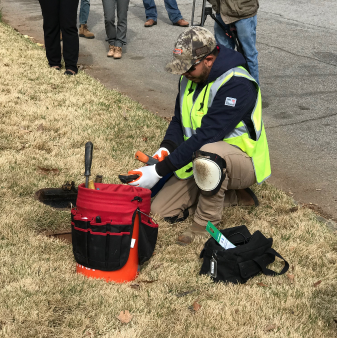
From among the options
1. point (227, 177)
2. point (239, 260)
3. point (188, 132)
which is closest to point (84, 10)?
point (188, 132)

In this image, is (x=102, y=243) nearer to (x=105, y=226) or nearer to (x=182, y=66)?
(x=105, y=226)

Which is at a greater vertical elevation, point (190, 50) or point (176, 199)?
point (190, 50)

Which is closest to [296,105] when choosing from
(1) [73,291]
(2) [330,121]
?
(2) [330,121]

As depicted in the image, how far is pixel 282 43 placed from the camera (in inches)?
363

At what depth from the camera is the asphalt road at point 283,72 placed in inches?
197

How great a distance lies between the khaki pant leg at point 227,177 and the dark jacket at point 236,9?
2.65m

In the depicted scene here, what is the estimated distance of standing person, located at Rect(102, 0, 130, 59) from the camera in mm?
7891

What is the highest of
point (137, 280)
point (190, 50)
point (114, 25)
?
point (190, 50)

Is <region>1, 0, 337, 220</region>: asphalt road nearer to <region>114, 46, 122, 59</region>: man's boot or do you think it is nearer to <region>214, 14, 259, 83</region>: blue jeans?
<region>114, 46, 122, 59</region>: man's boot

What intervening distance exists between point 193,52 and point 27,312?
6.75ft

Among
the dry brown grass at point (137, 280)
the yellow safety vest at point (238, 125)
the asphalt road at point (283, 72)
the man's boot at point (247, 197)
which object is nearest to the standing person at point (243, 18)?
the asphalt road at point (283, 72)

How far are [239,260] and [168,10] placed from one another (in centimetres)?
798

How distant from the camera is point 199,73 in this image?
371 centimetres

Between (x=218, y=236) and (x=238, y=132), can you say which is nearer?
(x=218, y=236)
